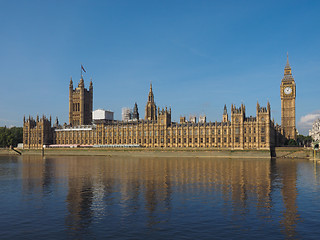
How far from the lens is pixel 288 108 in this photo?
168125mm

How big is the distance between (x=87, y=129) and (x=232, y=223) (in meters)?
164

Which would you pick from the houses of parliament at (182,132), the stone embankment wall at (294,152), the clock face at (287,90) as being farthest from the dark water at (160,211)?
the clock face at (287,90)

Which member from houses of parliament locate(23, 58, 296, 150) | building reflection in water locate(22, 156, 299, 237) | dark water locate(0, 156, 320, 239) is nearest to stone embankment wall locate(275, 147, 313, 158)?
houses of parliament locate(23, 58, 296, 150)

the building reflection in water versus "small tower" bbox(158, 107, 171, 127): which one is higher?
"small tower" bbox(158, 107, 171, 127)

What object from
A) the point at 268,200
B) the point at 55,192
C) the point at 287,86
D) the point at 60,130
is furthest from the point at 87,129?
the point at 268,200

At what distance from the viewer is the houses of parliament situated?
140 meters

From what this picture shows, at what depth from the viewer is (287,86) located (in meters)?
169

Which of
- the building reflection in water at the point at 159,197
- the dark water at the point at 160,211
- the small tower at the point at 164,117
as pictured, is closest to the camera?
the dark water at the point at 160,211

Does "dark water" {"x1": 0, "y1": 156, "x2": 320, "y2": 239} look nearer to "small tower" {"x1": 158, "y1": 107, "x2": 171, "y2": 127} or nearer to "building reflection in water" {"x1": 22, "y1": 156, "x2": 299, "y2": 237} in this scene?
"building reflection in water" {"x1": 22, "y1": 156, "x2": 299, "y2": 237}

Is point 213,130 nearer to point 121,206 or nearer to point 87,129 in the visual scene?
point 87,129

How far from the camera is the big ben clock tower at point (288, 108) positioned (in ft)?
548

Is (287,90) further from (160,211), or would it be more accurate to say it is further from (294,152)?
(160,211)

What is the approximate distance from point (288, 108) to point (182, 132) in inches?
2298

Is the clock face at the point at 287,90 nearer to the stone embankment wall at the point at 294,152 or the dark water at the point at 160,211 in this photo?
the stone embankment wall at the point at 294,152
